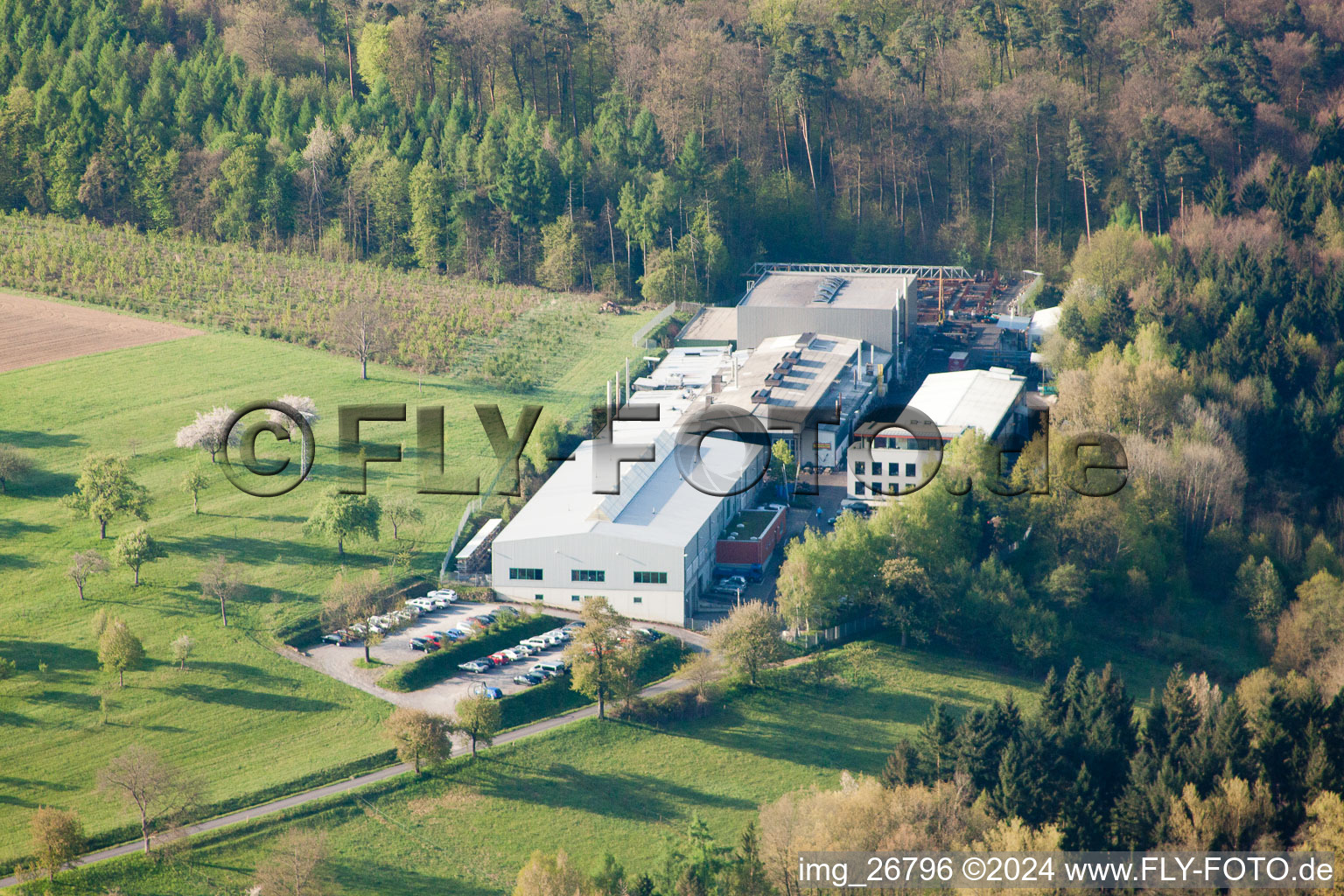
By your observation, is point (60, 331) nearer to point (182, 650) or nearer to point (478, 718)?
point (182, 650)

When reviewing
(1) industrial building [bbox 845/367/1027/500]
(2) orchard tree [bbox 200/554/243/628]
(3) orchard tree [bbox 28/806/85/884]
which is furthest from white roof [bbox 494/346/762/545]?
(3) orchard tree [bbox 28/806/85/884]

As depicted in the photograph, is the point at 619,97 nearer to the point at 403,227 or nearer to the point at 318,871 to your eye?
the point at 403,227

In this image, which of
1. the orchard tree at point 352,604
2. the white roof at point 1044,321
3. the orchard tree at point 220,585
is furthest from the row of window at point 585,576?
the white roof at point 1044,321

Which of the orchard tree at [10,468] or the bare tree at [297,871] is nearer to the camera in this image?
the bare tree at [297,871]

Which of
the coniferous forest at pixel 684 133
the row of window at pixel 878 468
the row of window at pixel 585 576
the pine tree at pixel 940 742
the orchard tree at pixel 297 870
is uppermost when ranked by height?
the coniferous forest at pixel 684 133

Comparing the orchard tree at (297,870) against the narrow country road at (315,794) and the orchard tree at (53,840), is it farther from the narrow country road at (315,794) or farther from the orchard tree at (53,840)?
the orchard tree at (53,840)

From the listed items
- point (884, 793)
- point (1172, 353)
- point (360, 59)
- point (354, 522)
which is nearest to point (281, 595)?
point (354, 522)

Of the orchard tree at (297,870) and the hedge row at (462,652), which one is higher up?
the hedge row at (462,652)
